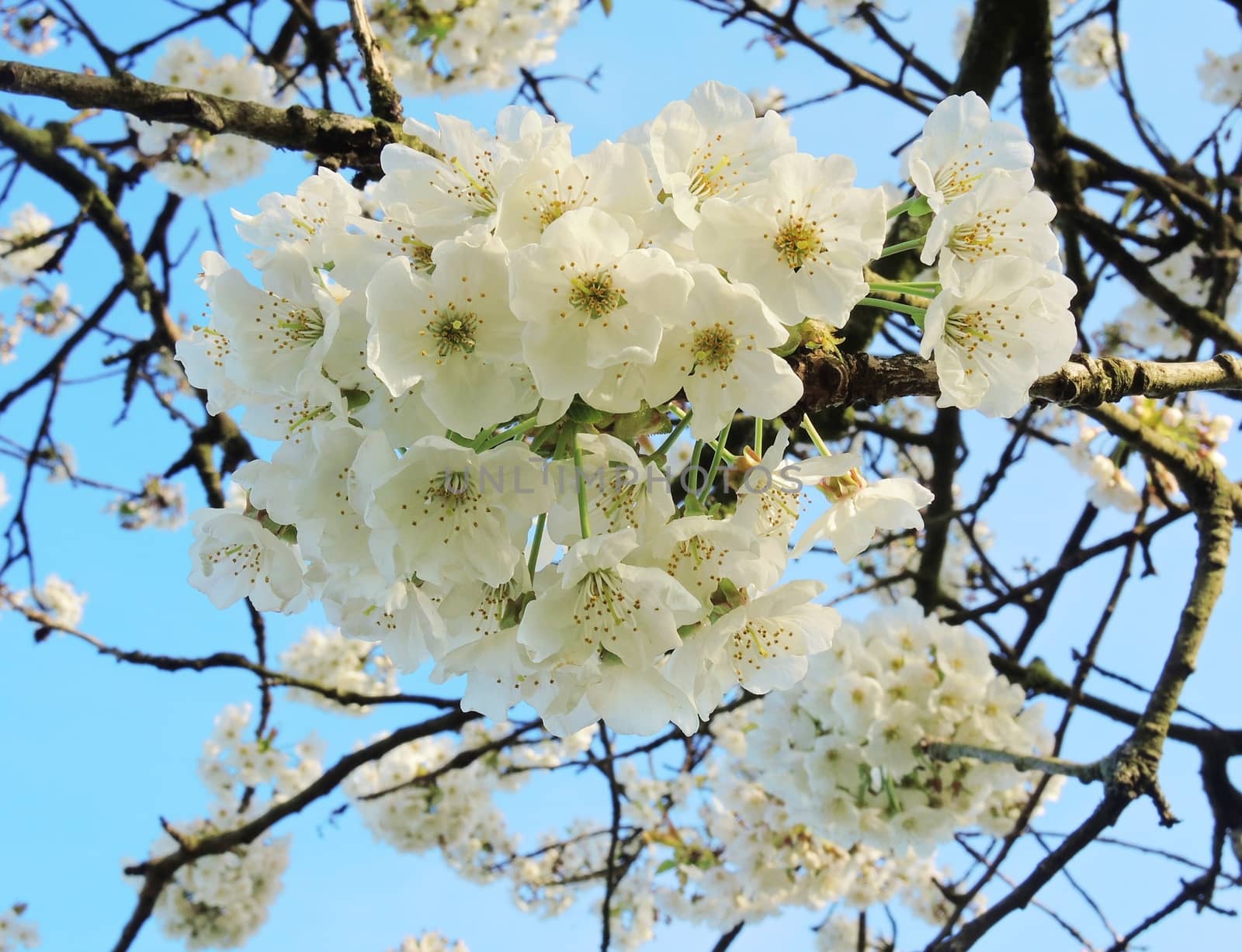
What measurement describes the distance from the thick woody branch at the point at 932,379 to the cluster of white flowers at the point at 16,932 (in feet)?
25.1

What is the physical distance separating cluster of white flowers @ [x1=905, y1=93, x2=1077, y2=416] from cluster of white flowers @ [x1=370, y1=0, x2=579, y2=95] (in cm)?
486

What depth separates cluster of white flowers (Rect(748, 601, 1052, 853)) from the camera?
2.93 meters

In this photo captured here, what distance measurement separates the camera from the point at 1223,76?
27.8 ft

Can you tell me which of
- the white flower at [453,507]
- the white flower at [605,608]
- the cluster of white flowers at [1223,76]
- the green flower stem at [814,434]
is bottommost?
the white flower at [605,608]

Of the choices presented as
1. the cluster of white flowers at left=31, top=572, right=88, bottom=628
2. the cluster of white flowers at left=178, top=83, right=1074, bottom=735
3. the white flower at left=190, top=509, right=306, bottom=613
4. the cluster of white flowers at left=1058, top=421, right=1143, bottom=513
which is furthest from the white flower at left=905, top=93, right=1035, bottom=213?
the cluster of white flowers at left=31, top=572, right=88, bottom=628

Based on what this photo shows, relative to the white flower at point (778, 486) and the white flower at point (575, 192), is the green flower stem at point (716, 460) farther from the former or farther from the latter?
the white flower at point (575, 192)

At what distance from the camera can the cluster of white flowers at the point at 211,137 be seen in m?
5.12

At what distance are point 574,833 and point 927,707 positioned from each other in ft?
25.6

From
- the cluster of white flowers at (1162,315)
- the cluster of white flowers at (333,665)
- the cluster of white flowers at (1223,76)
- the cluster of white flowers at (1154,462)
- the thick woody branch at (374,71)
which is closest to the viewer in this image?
the thick woody branch at (374,71)

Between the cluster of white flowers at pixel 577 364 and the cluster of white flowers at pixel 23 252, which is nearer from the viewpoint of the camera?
the cluster of white flowers at pixel 577 364

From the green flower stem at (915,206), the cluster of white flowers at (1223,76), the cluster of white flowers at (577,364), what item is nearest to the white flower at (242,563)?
the cluster of white flowers at (577,364)

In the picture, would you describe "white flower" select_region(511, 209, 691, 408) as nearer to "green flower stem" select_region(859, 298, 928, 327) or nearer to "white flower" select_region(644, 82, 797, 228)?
"white flower" select_region(644, 82, 797, 228)

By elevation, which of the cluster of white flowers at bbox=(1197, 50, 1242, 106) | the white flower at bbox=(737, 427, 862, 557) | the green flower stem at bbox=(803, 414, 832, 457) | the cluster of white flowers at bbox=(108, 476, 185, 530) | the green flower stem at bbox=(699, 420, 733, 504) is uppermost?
the cluster of white flowers at bbox=(1197, 50, 1242, 106)

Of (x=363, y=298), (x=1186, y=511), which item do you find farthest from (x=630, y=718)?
(x=1186, y=511)
